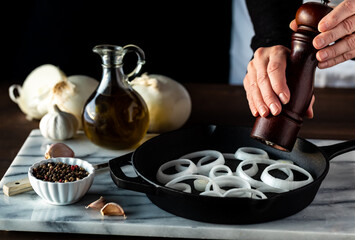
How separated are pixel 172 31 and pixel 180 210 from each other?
1.65 meters

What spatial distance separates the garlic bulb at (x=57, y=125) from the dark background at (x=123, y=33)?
1085mm

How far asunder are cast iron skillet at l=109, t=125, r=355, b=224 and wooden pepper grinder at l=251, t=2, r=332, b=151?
0.39ft

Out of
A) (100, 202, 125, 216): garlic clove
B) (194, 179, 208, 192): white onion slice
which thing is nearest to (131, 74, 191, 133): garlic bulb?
(194, 179, 208, 192): white onion slice

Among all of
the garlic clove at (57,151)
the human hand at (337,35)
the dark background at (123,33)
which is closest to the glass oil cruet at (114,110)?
the garlic clove at (57,151)

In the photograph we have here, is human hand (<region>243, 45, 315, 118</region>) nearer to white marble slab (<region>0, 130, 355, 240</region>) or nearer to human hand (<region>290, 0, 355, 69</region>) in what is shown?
human hand (<region>290, 0, 355, 69</region>)

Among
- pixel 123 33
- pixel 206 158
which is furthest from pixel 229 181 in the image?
pixel 123 33

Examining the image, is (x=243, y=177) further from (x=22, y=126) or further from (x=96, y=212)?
(x=22, y=126)

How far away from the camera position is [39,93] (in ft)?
5.37

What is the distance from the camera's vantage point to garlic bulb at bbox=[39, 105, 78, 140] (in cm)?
147

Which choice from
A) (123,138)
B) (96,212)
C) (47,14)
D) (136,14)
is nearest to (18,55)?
(47,14)

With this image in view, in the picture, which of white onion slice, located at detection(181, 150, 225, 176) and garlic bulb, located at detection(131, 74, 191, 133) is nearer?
white onion slice, located at detection(181, 150, 225, 176)

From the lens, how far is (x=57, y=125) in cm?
147

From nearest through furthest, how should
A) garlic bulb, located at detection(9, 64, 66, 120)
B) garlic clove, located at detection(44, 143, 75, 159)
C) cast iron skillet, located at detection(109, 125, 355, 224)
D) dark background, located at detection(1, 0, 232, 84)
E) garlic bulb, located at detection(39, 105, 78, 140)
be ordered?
cast iron skillet, located at detection(109, 125, 355, 224) < garlic clove, located at detection(44, 143, 75, 159) < garlic bulb, located at detection(39, 105, 78, 140) < garlic bulb, located at detection(9, 64, 66, 120) < dark background, located at detection(1, 0, 232, 84)

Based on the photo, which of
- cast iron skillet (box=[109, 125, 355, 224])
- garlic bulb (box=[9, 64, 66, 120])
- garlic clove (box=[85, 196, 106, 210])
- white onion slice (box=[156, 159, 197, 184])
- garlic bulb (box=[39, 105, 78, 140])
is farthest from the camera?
garlic bulb (box=[9, 64, 66, 120])
